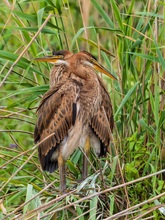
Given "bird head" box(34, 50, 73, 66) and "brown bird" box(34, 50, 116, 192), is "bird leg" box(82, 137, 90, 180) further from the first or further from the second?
"bird head" box(34, 50, 73, 66)

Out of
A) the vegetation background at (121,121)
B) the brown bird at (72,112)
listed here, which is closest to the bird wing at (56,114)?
the brown bird at (72,112)

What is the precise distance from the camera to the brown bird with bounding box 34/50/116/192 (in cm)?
444

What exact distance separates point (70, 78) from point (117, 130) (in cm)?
44

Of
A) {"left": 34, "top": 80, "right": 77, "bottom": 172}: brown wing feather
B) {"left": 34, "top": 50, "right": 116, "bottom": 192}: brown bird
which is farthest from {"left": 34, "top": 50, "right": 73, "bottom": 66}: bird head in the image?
{"left": 34, "top": 80, "right": 77, "bottom": 172}: brown wing feather

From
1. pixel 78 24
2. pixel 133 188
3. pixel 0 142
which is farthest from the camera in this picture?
pixel 78 24

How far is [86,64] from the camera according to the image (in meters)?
4.62

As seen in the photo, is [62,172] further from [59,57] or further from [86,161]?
[59,57]

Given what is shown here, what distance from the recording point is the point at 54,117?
14.9ft

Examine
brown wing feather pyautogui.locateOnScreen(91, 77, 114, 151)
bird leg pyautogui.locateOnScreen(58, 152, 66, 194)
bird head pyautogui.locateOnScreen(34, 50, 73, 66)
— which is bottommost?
bird leg pyautogui.locateOnScreen(58, 152, 66, 194)

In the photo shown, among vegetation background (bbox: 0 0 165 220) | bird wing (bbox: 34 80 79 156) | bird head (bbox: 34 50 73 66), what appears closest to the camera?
vegetation background (bbox: 0 0 165 220)

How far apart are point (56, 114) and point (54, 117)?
0.13ft

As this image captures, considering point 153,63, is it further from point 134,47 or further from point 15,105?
point 15,105

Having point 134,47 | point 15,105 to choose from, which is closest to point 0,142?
point 15,105

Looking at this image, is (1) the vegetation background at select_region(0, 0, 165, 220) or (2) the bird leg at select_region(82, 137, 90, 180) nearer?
(1) the vegetation background at select_region(0, 0, 165, 220)
